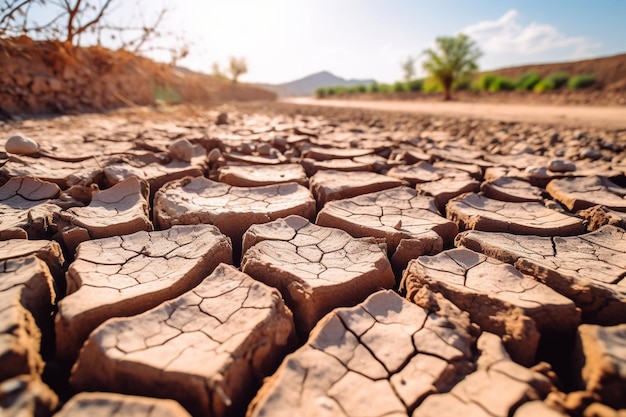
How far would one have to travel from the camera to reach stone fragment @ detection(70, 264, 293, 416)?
0.77 m

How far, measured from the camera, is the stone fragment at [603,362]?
77 centimetres

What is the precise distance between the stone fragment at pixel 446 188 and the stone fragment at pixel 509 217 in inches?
4.3

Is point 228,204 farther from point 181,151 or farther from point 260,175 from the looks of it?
point 181,151

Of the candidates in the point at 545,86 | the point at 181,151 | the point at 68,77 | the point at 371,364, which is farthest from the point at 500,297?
the point at 545,86

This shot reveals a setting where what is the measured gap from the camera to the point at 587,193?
201 centimetres


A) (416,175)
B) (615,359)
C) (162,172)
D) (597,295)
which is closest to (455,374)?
(615,359)

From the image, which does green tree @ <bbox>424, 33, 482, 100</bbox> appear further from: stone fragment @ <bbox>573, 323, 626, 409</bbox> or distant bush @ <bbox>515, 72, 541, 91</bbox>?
stone fragment @ <bbox>573, 323, 626, 409</bbox>

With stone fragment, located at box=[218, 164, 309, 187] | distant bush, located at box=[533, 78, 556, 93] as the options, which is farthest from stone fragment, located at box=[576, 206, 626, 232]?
distant bush, located at box=[533, 78, 556, 93]

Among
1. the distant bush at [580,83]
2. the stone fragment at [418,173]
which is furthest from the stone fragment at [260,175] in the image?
the distant bush at [580,83]

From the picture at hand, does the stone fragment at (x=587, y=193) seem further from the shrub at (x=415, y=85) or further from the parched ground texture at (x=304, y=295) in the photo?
the shrub at (x=415, y=85)

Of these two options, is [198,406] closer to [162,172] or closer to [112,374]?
[112,374]

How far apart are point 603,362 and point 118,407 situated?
109 cm

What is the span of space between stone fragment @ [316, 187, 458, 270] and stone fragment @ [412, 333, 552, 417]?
58 centimetres

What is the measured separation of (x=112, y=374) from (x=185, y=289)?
1.16 ft
